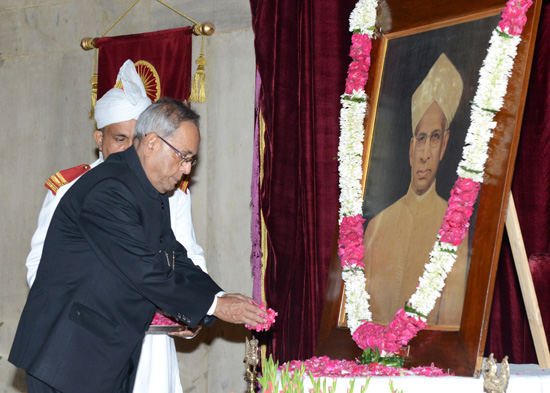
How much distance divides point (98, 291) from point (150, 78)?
2.74 m

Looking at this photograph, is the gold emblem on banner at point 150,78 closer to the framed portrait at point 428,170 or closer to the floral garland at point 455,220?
the framed portrait at point 428,170

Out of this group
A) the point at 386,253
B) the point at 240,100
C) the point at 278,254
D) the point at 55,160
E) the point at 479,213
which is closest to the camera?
the point at 479,213

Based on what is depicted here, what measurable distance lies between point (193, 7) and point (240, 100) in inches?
31.5

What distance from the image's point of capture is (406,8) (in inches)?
136

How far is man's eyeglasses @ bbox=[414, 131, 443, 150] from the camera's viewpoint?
10.5 ft

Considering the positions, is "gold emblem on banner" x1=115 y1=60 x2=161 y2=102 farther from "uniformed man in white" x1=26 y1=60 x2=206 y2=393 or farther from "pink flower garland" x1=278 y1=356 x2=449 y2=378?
"pink flower garland" x1=278 y1=356 x2=449 y2=378

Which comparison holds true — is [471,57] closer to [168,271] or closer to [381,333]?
[381,333]

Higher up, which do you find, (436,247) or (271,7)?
(271,7)

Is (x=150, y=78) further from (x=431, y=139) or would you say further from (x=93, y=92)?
(x=431, y=139)

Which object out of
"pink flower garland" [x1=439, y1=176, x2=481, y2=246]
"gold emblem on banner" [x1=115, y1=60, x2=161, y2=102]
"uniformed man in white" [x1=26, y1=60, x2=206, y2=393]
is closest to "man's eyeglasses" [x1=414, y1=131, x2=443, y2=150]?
"pink flower garland" [x1=439, y1=176, x2=481, y2=246]

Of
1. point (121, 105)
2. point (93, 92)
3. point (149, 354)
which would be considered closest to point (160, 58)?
point (93, 92)

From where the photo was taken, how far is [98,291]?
2857mm

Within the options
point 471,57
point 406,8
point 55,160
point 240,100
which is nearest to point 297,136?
point 240,100

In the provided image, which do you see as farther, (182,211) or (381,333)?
(182,211)
